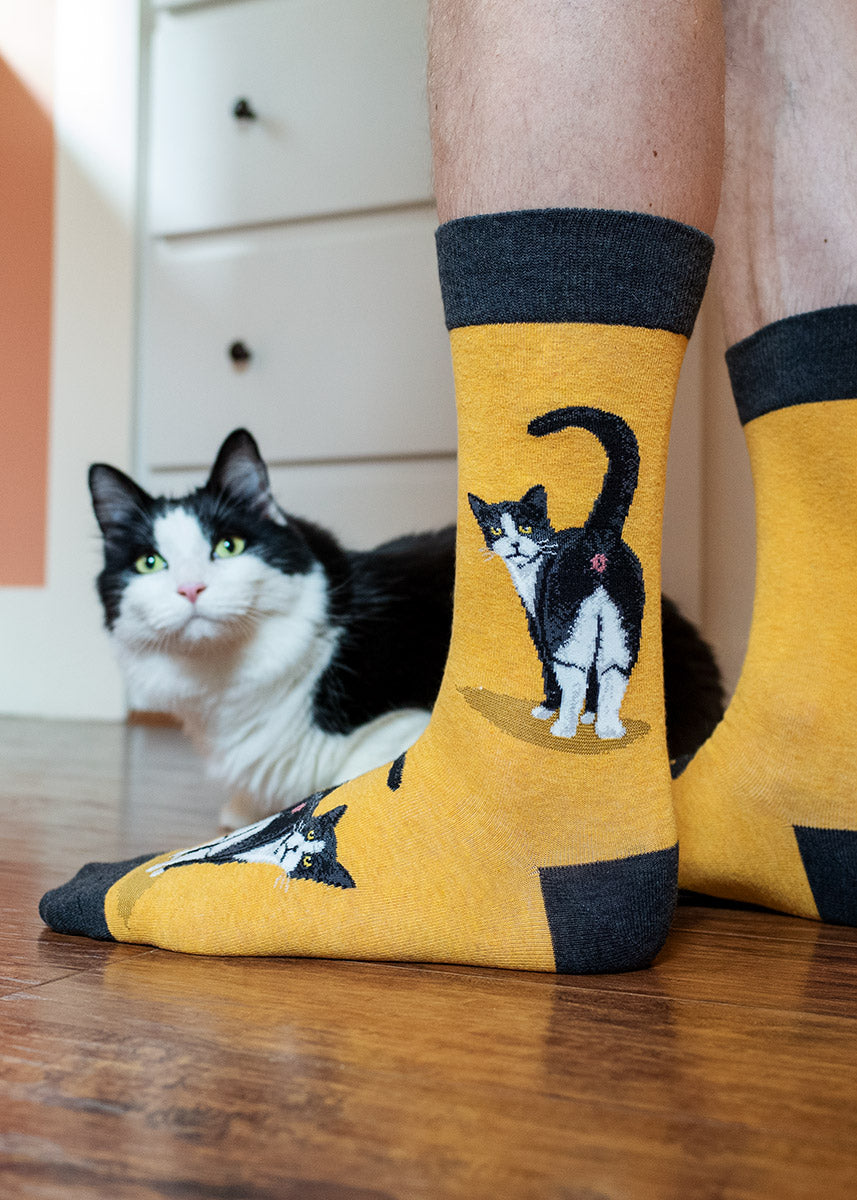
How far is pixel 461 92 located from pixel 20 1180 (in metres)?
0.49

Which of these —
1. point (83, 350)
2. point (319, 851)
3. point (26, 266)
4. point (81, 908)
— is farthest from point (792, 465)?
point (26, 266)

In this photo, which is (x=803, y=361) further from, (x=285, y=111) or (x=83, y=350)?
(x=83, y=350)

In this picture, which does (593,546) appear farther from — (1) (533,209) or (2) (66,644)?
(2) (66,644)

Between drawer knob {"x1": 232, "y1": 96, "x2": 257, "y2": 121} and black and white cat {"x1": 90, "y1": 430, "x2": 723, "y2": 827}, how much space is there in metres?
1.14

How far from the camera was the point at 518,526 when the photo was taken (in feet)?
1.74

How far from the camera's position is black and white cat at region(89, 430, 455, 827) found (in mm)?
1059

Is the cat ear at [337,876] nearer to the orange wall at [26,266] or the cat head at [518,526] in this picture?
the cat head at [518,526]

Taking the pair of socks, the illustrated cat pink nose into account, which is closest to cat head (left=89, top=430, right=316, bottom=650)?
the illustrated cat pink nose

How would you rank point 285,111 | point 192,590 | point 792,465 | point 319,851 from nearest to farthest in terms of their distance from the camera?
point 319,851 < point 792,465 < point 192,590 < point 285,111

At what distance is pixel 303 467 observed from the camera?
196cm

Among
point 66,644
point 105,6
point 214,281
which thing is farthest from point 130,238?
point 66,644

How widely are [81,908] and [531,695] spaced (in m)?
0.30

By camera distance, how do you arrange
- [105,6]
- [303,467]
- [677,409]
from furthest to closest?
1. [105,6]
2. [303,467]
3. [677,409]

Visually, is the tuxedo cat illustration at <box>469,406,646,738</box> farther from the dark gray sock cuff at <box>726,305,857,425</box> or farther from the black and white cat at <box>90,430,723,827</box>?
the black and white cat at <box>90,430,723,827</box>
